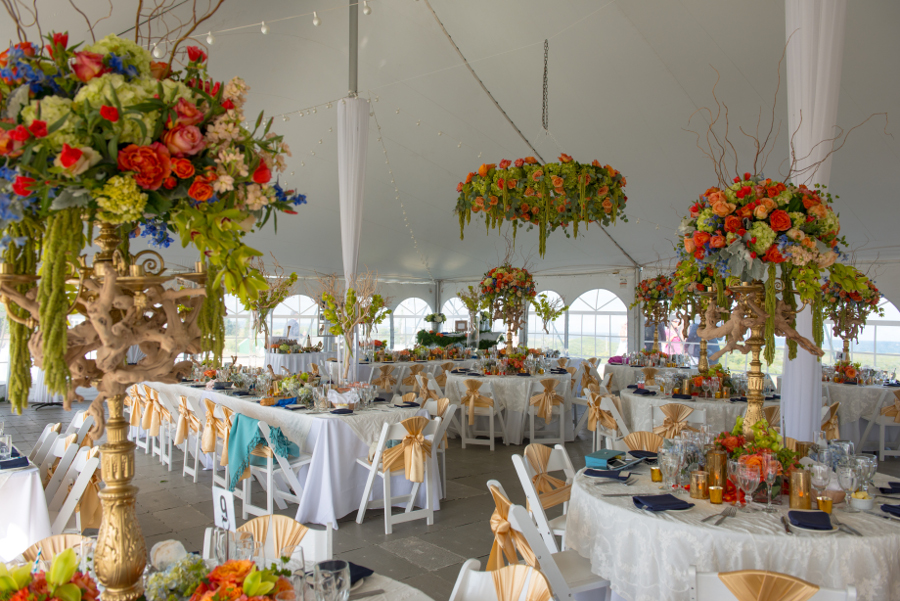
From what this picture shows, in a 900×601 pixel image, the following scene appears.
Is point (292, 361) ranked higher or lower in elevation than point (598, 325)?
lower

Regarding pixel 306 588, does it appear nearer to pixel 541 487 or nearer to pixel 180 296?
pixel 180 296

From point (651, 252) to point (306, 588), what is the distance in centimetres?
1227

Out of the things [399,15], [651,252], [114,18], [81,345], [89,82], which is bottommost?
[81,345]

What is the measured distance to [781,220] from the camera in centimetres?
279

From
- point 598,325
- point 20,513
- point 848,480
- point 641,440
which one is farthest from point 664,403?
point 598,325

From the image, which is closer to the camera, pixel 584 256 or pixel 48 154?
pixel 48 154

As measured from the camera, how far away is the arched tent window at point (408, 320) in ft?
61.2

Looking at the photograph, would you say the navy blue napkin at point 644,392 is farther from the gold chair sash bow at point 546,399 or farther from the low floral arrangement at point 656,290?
the low floral arrangement at point 656,290

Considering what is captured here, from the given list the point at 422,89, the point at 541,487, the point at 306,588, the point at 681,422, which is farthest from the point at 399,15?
the point at 306,588

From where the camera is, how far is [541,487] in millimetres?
3611

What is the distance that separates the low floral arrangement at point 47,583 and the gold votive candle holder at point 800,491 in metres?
2.69

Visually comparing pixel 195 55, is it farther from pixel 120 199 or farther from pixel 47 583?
pixel 47 583

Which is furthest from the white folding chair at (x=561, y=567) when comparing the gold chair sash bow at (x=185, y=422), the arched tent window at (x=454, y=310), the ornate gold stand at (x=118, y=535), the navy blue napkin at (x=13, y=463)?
the arched tent window at (x=454, y=310)

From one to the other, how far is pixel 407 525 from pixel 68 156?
4.20 m
